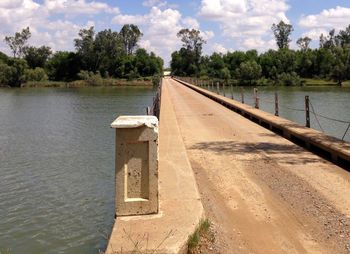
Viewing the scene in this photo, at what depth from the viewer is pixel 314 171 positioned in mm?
9062

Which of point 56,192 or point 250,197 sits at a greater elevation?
point 250,197

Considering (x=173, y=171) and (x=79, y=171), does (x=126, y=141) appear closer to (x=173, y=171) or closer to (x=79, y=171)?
(x=173, y=171)

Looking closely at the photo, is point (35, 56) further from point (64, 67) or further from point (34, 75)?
point (34, 75)

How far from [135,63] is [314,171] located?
446 ft

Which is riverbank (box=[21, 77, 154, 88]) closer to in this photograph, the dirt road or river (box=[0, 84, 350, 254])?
river (box=[0, 84, 350, 254])

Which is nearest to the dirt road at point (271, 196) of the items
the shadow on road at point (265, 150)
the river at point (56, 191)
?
the shadow on road at point (265, 150)

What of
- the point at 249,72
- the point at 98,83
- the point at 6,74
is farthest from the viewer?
the point at 98,83

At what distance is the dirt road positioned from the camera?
5566 mm

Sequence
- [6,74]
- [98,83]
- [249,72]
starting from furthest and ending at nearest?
[98,83], [6,74], [249,72]

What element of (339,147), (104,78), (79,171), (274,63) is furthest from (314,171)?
(104,78)

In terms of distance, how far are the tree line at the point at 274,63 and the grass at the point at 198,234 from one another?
339 feet

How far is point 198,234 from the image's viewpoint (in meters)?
5.31

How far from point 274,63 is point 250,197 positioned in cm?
11839

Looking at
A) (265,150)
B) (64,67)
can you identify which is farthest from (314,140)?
(64,67)
